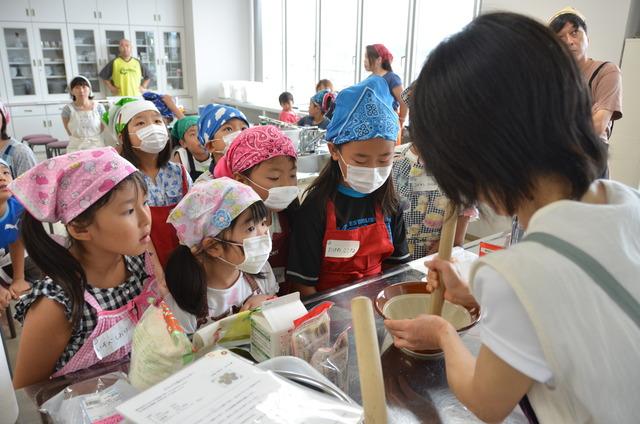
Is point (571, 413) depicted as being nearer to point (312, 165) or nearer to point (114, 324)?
point (114, 324)

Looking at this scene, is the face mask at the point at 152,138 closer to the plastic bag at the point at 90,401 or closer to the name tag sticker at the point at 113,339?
the name tag sticker at the point at 113,339

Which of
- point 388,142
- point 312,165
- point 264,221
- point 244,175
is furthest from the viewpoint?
point 312,165

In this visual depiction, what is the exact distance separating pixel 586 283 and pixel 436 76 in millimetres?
320

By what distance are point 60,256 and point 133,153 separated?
109 centimetres

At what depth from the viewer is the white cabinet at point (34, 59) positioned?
6246 mm

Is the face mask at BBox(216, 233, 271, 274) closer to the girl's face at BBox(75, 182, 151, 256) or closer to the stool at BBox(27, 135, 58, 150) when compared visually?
the girl's face at BBox(75, 182, 151, 256)

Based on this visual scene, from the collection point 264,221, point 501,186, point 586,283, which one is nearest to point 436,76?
point 501,186

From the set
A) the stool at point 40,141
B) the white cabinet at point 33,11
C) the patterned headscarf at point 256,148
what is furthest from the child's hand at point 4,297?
the white cabinet at point 33,11

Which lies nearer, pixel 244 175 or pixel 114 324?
pixel 114 324

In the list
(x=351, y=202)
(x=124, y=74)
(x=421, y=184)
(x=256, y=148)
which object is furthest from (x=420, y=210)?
(x=124, y=74)

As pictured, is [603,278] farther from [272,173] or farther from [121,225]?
[272,173]

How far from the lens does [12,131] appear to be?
6.38m

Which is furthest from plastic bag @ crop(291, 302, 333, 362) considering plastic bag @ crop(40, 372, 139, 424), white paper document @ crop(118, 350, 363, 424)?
plastic bag @ crop(40, 372, 139, 424)

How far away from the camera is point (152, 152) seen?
2025 mm
